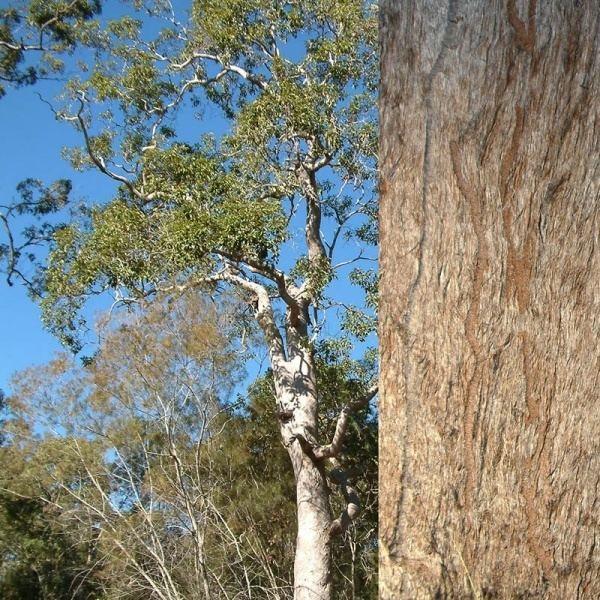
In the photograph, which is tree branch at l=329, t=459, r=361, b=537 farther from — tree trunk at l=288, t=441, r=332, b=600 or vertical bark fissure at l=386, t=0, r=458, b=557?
vertical bark fissure at l=386, t=0, r=458, b=557

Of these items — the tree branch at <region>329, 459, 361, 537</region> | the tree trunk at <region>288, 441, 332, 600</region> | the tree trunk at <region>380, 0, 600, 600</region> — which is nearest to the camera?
the tree trunk at <region>380, 0, 600, 600</region>

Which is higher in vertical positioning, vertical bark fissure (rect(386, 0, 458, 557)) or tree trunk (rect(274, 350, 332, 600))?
tree trunk (rect(274, 350, 332, 600))

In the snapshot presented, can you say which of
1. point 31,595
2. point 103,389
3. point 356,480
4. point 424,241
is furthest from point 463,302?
point 31,595

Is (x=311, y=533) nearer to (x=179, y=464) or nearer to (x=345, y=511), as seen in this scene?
(x=345, y=511)

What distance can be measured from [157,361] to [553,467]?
30.1ft

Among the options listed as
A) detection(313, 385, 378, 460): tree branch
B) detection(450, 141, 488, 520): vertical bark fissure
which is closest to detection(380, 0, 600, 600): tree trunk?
detection(450, 141, 488, 520): vertical bark fissure

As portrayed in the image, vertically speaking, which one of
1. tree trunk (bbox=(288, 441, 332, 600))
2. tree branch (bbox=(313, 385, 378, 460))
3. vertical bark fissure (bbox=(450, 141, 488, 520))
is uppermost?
tree branch (bbox=(313, 385, 378, 460))

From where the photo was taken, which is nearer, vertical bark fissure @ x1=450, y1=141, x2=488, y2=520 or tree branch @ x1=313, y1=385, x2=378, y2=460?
vertical bark fissure @ x1=450, y1=141, x2=488, y2=520

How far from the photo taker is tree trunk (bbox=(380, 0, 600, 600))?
1149 mm

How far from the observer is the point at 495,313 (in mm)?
1192

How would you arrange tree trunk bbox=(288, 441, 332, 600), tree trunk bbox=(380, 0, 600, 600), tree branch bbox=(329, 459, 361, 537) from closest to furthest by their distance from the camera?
tree trunk bbox=(380, 0, 600, 600) → tree trunk bbox=(288, 441, 332, 600) → tree branch bbox=(329, 459, 361, 537)

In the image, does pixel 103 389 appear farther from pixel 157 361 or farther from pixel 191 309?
pixel 191 309

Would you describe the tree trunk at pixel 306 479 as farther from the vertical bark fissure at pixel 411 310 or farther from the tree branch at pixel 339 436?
the vertical bark fissure at pixel 411 310

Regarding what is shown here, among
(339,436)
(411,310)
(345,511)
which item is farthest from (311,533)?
(411,310)
